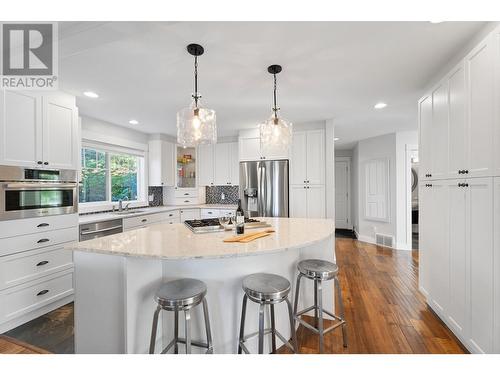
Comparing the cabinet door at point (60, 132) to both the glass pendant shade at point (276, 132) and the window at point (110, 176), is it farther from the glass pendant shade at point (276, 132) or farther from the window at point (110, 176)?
the glass pendant shade at point (276, 132)

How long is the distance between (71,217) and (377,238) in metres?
5.38

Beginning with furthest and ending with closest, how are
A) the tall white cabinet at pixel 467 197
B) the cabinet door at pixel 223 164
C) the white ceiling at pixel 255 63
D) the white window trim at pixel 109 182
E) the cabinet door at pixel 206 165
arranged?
the cabinet door at pixel 206 165 < the cabinet door at pixel 223 164 < the white window trim at pixel 109 182 < the white ceiling at pixel 255 63 < the tall white cabinet at pixel 467 197

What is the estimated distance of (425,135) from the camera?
2326 mm

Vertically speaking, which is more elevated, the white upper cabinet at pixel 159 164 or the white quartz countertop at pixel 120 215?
the white upper cabinet at pixel 159 164

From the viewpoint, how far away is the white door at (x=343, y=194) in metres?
6.59

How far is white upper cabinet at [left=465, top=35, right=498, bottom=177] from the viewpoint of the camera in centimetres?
144

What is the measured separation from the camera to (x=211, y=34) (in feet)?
5.24

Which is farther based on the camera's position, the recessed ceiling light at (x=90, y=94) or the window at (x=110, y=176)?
the window at (x=110, y=176)

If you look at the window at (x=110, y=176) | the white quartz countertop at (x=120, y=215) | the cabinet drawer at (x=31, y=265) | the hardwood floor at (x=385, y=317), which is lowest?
the hardwood floor at (x=385, y=317)

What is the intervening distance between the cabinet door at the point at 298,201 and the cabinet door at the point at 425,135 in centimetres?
176

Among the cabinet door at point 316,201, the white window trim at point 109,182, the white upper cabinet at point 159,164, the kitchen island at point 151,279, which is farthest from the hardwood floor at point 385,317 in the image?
the white upper cabinet at point 159,164

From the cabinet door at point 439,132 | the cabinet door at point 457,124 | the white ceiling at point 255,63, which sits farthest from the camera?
the cabinet door at point 439,132
